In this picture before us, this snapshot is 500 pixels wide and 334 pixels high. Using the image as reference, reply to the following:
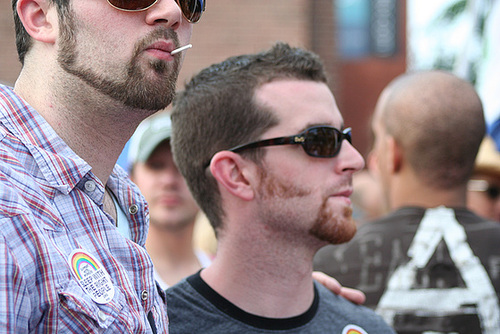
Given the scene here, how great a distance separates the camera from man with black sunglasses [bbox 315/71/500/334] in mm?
2658

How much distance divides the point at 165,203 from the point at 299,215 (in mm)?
1764

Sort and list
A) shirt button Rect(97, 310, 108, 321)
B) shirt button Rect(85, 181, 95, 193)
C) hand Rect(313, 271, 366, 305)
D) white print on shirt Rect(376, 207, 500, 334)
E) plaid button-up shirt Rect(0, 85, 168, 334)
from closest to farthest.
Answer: plaid button-up shirt Rect(0, 85, 168, 334), shirt button Rect(97, 310, 108, 321), shirt button Rect(85, 181, 95, 193), hand Rect(313, 271, 366, 305), white print on shirt Rect(376, 207, 500, 334)

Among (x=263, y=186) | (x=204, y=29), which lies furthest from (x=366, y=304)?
(x=204, y=29)

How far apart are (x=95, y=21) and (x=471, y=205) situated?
163 inches

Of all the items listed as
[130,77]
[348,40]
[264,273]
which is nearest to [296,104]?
[264,273]

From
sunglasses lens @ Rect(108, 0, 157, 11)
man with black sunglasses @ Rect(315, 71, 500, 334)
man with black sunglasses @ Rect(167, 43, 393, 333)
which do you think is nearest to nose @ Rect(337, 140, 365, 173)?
man with black sunglasses @ Rect(167, 43, 393, 333)

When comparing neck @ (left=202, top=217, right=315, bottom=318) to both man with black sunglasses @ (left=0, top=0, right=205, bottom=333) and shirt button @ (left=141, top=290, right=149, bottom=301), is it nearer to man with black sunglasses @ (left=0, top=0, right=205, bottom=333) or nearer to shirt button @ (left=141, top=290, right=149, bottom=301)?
man with black sunglasses @ (left=0, top=0, right=205, bottom=333)

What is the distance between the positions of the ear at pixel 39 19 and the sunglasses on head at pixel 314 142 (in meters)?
0.89

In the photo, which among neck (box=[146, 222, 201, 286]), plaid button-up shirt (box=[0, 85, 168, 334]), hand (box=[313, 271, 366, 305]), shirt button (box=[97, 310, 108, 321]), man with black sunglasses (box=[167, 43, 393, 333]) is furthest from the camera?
neck (box=[146, 222, 201, 286])

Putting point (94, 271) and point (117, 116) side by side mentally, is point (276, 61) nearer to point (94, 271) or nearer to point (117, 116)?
point (117, 116)

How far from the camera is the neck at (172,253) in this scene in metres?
3.73

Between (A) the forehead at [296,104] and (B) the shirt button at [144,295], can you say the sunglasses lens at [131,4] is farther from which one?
(A) the forehead at [296,104]

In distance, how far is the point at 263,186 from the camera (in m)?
2.27

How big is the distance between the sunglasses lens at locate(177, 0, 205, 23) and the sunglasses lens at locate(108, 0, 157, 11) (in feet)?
0.46
